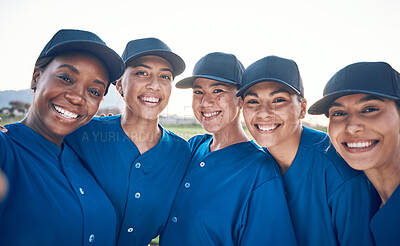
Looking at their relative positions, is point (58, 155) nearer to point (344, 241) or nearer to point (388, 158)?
point (344, 241)

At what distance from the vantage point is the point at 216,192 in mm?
2262

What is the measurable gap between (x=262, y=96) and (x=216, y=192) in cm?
102

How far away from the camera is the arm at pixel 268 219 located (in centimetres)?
197

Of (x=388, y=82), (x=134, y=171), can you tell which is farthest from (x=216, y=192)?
(x=388, y=82)

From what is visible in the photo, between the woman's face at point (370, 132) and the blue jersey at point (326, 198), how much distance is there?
186 millimetres

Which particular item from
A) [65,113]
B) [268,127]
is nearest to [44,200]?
[65,113]

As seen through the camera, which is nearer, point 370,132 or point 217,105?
point 370,132

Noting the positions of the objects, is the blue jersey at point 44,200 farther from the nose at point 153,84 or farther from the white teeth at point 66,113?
the nose at point 153,84

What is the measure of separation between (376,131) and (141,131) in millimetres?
2171

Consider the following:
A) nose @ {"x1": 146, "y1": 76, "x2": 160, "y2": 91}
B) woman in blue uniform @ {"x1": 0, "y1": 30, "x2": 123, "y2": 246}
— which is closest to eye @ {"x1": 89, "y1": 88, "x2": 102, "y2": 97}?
woman in blue uniform @ {"x1": 0, "y1": 30, "x2": 123, "y2": 246}

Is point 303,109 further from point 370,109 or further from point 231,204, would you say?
point 231,204

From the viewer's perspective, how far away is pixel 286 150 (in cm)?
243

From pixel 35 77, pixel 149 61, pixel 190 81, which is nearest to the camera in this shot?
pixel 35 77

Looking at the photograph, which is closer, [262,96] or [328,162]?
[328,162]
